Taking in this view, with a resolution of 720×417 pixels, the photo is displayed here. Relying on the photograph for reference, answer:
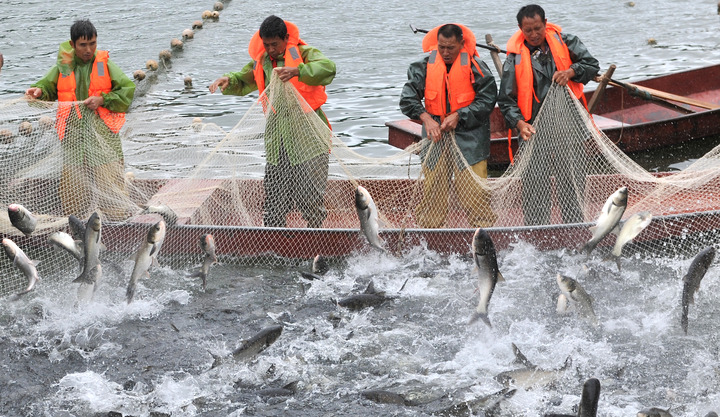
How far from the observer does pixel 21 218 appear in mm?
7469

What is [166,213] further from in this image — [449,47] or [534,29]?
[534,29]

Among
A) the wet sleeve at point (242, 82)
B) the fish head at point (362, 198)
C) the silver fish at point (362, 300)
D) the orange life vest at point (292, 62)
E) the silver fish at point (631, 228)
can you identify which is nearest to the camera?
the silver fish at point (631, 228)

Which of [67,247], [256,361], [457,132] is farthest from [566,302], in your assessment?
[67,247]

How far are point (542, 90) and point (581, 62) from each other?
Answer: 1.39 feet

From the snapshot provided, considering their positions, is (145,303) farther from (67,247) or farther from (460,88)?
(460,88)

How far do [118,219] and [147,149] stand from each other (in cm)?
151

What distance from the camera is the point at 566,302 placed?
282 inches

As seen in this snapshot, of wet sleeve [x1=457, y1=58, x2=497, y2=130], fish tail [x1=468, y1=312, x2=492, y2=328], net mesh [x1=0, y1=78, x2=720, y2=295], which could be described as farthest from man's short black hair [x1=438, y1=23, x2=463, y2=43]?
fish tail [x1=468, y1=312, x2=492, y2=328]

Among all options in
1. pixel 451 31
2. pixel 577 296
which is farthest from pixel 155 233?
pixel 577 296

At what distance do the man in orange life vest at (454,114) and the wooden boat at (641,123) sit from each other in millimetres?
2067

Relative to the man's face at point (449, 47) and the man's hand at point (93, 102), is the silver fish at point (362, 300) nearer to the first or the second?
the man's face at point (449, 47)

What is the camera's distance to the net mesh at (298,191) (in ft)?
26.8

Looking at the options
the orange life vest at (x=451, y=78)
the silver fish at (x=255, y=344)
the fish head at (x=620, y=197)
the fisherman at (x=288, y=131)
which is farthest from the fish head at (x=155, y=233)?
the fish head at (x=620, y=197)

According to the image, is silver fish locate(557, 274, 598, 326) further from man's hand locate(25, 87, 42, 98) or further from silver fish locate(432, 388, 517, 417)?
man's hand locate(25, 87, 42, 98)
